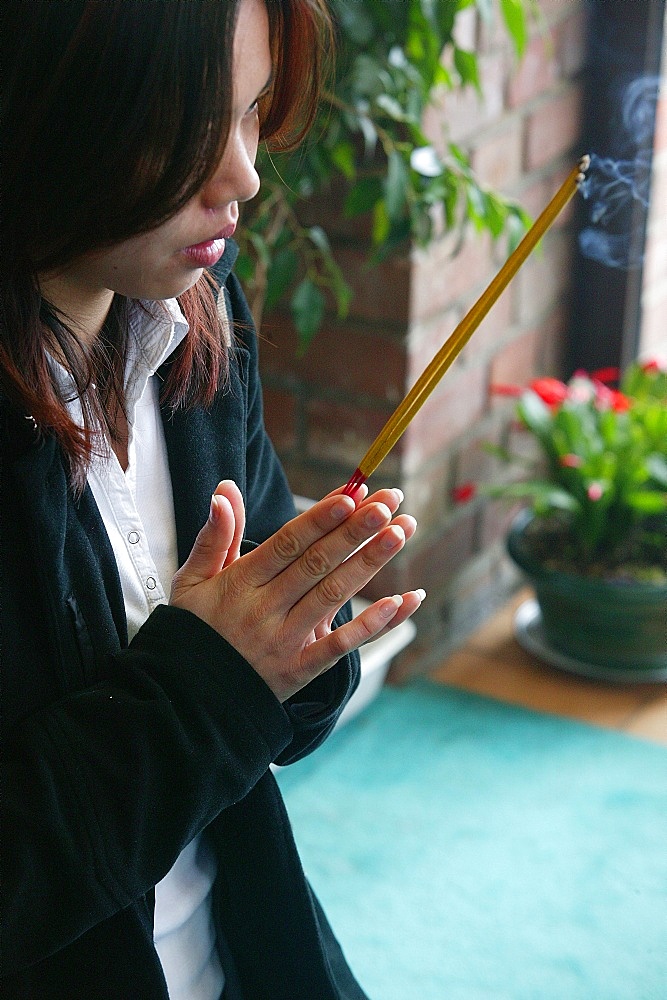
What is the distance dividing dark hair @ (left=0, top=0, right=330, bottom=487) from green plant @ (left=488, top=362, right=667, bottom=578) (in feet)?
3.39

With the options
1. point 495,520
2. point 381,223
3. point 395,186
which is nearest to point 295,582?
point 395,186

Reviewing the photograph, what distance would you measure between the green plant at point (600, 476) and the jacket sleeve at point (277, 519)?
0.80 m

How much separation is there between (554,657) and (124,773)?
113 centimetres

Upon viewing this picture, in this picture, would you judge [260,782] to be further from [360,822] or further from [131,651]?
[360,822]

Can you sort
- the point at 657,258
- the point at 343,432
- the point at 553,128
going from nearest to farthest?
the point at 343,432 → the point at 553,128 → the point at 657,258

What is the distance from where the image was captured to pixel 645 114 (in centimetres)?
163

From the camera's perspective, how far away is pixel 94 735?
1.93 ft

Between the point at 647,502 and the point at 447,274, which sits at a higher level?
the point at 447,274

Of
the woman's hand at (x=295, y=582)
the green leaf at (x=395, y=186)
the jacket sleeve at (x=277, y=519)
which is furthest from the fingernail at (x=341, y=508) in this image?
the green leaf at (x=395, y=186)

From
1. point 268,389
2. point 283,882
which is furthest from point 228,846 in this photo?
point 268,389

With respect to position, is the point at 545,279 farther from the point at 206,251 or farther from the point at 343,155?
the point at 206,251

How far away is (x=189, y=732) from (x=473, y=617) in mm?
1222

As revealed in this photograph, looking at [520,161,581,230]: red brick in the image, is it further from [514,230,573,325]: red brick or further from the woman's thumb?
the woman's thumb

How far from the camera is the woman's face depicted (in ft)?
1.84
